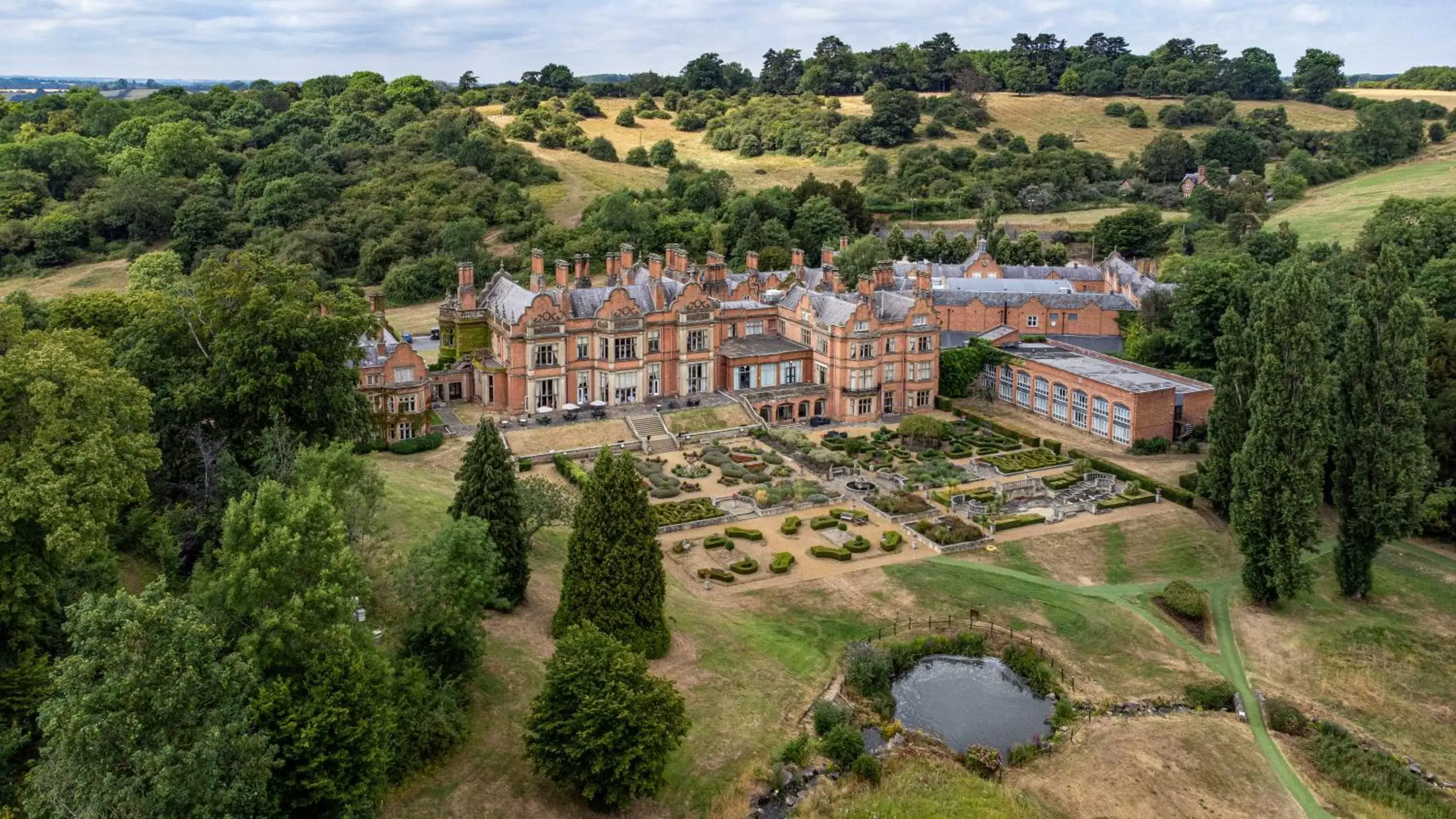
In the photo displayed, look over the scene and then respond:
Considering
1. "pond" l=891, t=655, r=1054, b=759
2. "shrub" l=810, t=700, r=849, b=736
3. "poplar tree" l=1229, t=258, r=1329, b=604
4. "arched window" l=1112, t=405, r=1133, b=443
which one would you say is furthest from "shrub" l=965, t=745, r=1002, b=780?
"arched window" l=1112, t=405, r=1133, b=443

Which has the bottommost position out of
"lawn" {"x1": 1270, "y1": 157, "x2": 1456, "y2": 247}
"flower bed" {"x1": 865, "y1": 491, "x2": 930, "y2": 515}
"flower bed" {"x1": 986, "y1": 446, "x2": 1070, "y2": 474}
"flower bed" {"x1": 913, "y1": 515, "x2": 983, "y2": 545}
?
"flower bed" {"x1": 913, "y1": 515, "x2": 983, "y2": 545}

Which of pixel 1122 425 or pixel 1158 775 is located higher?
pixel 1122 425

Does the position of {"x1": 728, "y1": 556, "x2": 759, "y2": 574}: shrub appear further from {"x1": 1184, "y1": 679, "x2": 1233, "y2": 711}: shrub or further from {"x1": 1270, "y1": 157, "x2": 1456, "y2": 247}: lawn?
{"x1": 1270, "y1": 157, "x2": 1456, "y2": 247}: lawn

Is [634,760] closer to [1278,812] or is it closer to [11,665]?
[11,665]

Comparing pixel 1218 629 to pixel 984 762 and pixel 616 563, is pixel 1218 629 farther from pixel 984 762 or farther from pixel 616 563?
pixel 616 563

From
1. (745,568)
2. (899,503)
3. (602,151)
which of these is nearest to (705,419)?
(899,503)

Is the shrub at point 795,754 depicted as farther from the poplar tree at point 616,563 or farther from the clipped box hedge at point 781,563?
the clipped box hedge at point 781,563
